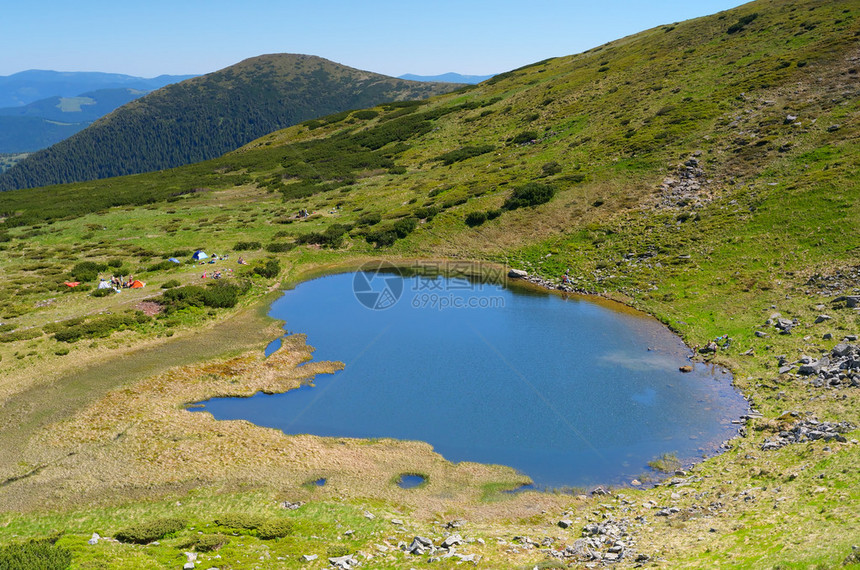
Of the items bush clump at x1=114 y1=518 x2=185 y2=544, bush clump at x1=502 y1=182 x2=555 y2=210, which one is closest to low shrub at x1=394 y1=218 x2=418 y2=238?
bush clump at x1=502 y1=182 x2=555 y2=210

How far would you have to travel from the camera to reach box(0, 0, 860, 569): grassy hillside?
2280 cm

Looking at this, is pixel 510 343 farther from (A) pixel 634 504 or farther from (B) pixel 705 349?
(A) pixel 634 504

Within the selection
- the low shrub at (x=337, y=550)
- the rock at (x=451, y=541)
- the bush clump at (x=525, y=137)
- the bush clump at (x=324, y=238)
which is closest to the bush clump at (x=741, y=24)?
the bush clump at (x=525, y=137)

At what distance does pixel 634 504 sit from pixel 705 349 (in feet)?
64.9

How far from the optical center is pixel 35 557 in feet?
61.7

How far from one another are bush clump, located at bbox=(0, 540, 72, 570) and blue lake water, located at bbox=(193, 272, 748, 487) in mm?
14082

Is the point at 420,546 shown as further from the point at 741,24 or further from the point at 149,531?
the point at 741,24

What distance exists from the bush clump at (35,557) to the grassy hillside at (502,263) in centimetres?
68

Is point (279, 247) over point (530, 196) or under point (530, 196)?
under

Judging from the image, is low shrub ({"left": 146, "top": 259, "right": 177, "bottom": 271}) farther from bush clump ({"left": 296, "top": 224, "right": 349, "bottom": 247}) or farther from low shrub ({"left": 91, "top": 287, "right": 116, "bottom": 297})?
bush clump ({"left": 296, "top": 224, "right": 349, "bottom": 247})

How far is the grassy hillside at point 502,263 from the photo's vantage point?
2280cm

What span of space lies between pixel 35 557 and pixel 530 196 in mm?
64997

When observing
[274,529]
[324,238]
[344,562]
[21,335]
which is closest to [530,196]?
[324,238]

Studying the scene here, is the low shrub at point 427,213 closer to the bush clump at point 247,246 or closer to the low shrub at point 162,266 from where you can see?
the bush clump at point 247,246
